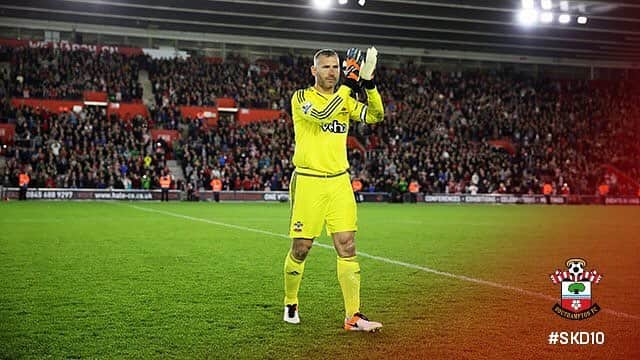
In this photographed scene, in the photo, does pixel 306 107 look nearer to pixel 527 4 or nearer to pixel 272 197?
pixel 272 197

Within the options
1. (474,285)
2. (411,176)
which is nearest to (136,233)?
(474,285)

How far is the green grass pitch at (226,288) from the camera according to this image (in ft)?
17.8

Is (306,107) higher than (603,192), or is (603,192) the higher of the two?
(306,107)

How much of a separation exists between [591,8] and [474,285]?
34.0 metres

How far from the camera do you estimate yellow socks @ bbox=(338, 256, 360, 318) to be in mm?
5965

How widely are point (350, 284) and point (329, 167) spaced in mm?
1012

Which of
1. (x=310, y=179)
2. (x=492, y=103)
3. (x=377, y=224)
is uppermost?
(x=492, y=103)

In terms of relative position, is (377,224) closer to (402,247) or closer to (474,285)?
(402,247)

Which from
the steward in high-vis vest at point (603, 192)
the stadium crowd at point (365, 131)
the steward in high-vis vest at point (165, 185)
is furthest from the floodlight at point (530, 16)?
the steward in high-vis vest at point (165, 185)

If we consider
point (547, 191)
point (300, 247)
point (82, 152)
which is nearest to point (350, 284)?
point (300, 247)

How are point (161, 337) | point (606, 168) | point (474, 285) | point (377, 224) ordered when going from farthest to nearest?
point (606, 168), point (377, 224), point (474, 285), point (161, 337)

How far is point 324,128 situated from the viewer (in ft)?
20.5

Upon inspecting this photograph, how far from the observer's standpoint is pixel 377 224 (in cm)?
1956

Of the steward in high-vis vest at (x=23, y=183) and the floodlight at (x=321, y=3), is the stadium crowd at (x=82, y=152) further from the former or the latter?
the floodlight at (x=321, y=3)
